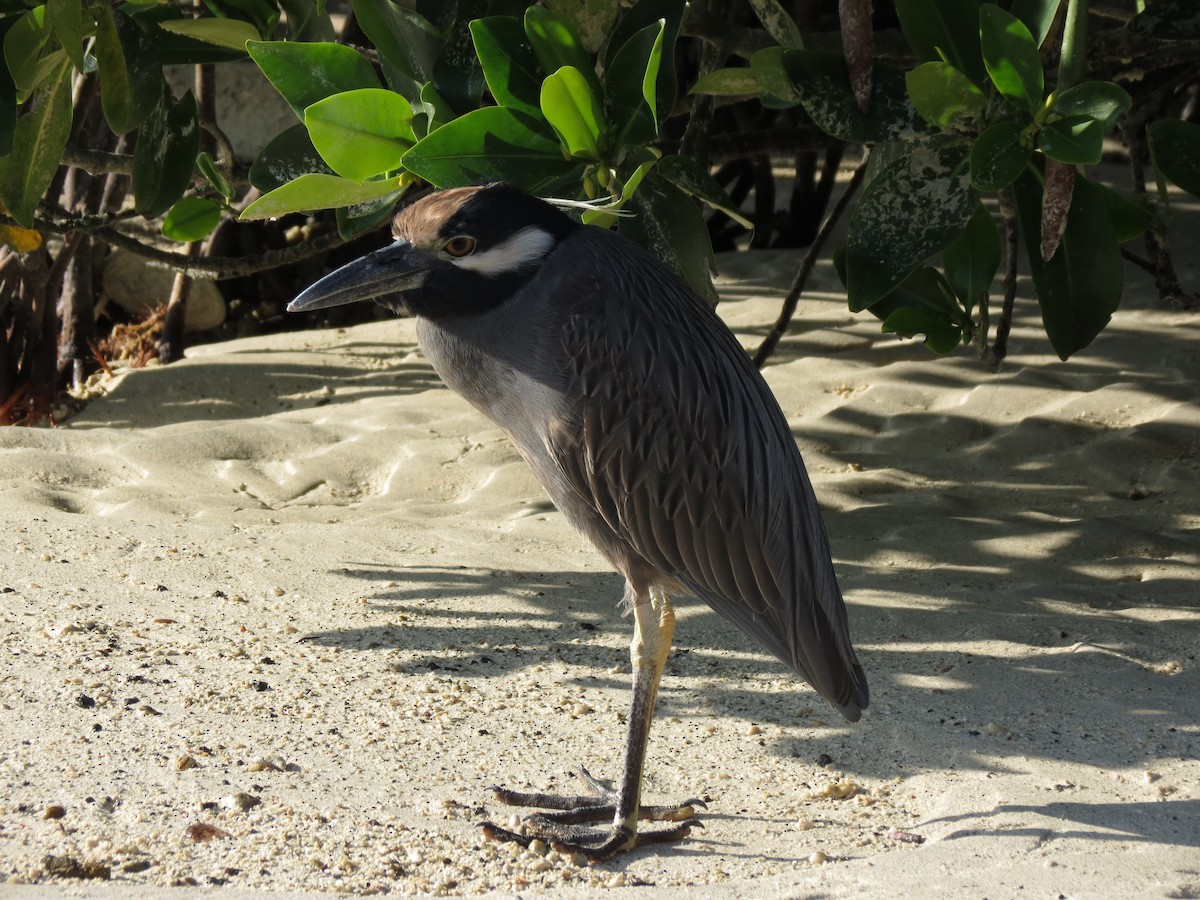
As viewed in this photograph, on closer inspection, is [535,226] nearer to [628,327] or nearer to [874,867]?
[628,327]

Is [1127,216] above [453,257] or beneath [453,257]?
above

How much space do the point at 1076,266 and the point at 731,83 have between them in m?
0.97

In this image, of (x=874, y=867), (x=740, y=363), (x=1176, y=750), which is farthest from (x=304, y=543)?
(x=1176, y=750)

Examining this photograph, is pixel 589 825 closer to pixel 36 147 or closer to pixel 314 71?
pixel 314 71

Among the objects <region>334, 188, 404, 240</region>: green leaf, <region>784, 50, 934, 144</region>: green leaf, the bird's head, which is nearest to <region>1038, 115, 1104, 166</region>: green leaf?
<region>784, 50, 934, 144</region>: green leaf

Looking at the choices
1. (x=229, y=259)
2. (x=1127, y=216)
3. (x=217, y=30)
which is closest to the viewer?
(x=217, y=30)

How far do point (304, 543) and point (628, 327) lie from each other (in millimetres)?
1908

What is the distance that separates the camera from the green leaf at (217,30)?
3064mm

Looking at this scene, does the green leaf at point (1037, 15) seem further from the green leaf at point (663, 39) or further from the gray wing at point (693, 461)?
the gray wing at point (693, 461)

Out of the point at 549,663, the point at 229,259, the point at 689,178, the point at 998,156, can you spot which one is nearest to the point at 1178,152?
the point at 998,156

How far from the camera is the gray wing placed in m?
2.87

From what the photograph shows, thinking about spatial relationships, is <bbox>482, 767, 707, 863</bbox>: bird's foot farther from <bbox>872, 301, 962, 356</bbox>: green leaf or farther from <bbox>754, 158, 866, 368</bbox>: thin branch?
<bbox>754, 158, 866, 368</bbox>: thin branch

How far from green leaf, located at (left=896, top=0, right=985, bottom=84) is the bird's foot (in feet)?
5.96

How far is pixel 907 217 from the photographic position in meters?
2.96
